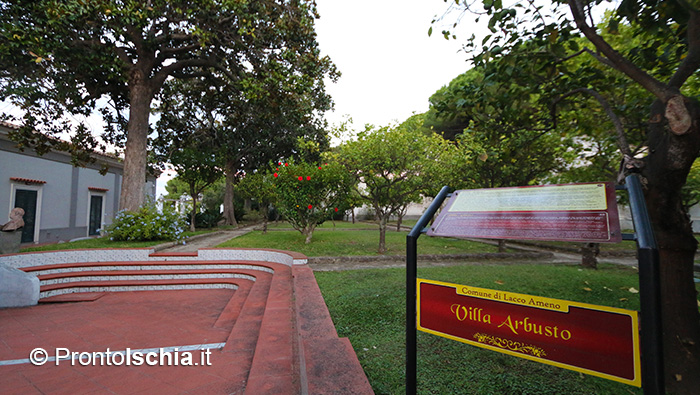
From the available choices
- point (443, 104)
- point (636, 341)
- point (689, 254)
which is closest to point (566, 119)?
point (443, 104)

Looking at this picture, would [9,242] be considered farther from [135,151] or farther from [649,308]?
[649,308]

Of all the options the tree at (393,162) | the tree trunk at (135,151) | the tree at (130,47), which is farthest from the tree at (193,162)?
the tree at (393,162)

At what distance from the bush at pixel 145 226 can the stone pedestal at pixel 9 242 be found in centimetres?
223

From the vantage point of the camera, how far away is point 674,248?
7.93 ft

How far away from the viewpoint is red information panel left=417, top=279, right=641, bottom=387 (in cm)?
119

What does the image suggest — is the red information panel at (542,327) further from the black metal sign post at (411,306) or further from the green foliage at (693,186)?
the green foliage at (693,186)

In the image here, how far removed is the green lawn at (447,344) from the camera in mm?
2209

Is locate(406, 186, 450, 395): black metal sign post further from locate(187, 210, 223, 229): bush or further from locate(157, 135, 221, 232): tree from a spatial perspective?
locate(187, 210, 223, 229): bush

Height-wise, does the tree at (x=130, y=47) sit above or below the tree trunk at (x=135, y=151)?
above

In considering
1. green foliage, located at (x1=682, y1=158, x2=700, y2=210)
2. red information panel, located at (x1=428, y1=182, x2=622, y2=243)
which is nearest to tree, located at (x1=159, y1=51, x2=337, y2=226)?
red information panel, located at (x1=428, y1=182, x2=622, y2=243)

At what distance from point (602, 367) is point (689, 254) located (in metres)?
2.16

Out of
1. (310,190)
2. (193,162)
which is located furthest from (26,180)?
(310,190)

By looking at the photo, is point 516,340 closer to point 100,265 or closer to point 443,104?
point 443,104

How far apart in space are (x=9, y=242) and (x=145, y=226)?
9.18 ft
